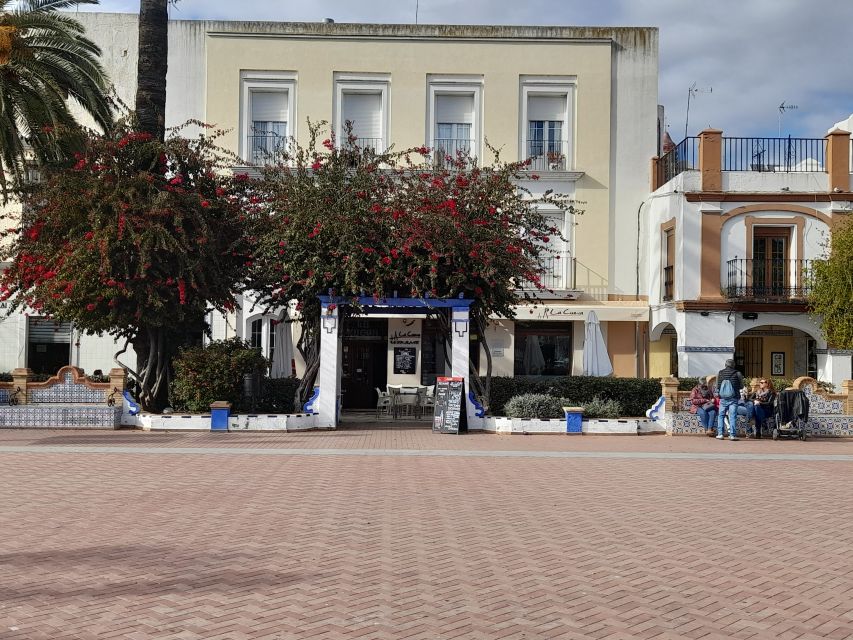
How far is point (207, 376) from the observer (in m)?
19.1

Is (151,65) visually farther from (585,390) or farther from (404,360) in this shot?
(585,390)

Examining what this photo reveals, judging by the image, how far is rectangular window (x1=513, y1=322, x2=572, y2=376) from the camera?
28250 mm

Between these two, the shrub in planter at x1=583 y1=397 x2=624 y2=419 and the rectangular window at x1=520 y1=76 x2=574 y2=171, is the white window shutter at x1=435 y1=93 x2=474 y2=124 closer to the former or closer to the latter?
the rectangular window at x1=520 y1=76 x2=574 y2=171

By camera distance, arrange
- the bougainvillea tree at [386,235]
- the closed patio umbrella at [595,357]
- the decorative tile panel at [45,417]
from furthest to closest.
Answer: the closed patio umbrella at [595,357], the bougainvillea tree at [386,235], the decorative tile panel at [45,417]

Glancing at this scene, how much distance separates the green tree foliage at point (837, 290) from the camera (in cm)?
2347

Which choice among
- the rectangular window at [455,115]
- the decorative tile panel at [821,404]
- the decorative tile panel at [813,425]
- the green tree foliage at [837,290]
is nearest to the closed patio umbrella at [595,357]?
the decorative tile panel at [813,425]

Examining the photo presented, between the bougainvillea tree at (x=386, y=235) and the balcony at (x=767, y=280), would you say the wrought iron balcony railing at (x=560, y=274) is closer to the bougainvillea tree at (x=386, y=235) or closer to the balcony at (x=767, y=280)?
the balcony at (x=767, y=280)

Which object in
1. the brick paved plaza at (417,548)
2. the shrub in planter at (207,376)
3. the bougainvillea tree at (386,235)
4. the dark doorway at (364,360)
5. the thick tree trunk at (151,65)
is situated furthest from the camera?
the dark doorway at (364,360)

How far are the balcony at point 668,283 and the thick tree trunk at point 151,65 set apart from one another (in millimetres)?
15130

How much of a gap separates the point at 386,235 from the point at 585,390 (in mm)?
6858

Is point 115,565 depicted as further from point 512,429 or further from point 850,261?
point 850,261

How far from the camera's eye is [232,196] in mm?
20625

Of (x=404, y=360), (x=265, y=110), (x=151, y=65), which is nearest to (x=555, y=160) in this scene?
(x=404, y=360)

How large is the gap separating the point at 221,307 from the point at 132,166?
3598 mm
